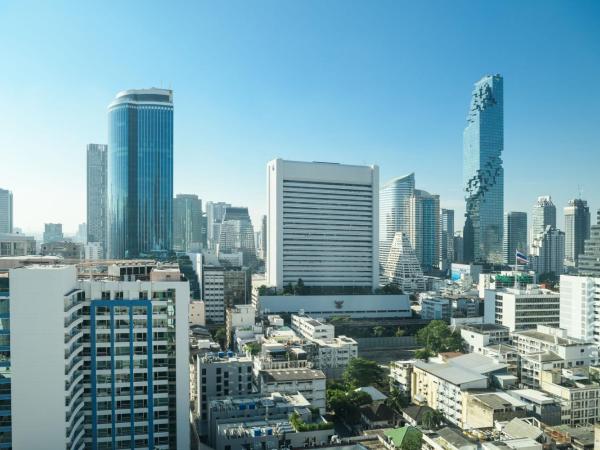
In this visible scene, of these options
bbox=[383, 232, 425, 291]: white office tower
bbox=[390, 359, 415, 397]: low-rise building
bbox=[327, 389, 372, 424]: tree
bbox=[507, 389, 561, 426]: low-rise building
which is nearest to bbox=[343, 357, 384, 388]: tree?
bbox=[390, 359, 415, 397]: low-rise building

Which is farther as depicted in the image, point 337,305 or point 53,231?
point 53,231

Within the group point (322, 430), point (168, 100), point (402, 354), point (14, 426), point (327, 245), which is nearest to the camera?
point (14, 426)

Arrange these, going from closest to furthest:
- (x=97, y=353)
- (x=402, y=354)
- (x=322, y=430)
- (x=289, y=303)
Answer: (x=97, y=353), (x=322, y=430), (x=402, y=354), (x=289, y=303)

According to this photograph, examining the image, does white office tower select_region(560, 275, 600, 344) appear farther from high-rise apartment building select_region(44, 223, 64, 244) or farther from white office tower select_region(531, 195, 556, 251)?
high-rise apartment building select_region(44, 223, 64, 244)

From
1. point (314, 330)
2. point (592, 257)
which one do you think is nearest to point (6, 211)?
point (314, 330)

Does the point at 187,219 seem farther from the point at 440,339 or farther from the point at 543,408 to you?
the point at 543,408

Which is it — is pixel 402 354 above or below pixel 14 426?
below

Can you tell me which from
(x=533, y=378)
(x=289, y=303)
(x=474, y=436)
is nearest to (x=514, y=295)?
(x=533, y=378)

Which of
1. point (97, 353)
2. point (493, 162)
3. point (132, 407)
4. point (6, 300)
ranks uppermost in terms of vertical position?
point (493, 162)

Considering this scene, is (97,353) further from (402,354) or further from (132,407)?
(402,354)
